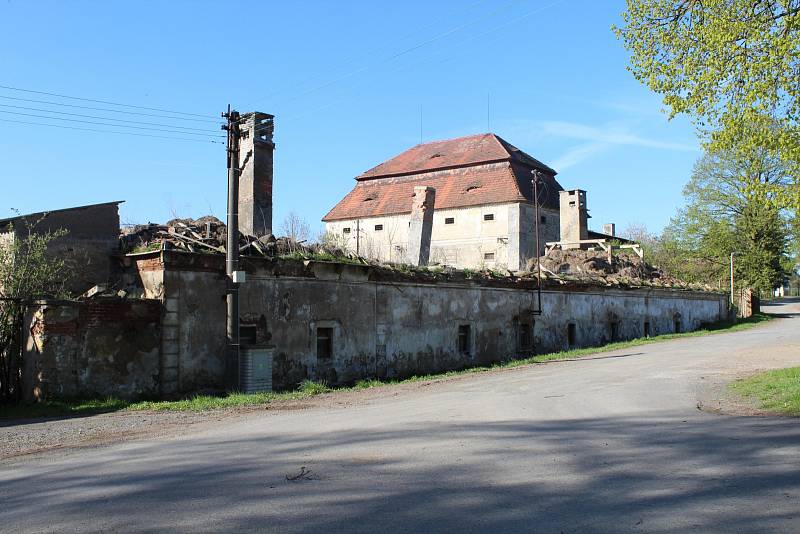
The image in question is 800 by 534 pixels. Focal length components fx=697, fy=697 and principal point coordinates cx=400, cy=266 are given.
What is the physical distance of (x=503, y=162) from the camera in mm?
50469

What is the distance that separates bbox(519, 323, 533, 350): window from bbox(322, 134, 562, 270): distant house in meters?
18.4

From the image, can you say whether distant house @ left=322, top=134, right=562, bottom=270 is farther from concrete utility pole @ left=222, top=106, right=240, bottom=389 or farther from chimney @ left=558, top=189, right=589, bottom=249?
concrete utility pole @ left=222, top=106, right=240, bottom=389

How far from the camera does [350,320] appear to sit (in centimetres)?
1989

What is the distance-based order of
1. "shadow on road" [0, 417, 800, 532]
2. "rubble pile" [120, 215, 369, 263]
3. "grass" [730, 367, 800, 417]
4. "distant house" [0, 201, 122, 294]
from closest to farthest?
"shadow on road" [0, 417, 800, 532] → "grass" [730, 367, 800, 417] → "distant house" [0, 201, 122, 294] → "rubble pile" [120, 215, 369, 263]

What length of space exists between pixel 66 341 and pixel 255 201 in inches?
306

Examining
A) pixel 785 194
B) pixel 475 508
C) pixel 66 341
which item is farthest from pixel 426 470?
pixel 785 194

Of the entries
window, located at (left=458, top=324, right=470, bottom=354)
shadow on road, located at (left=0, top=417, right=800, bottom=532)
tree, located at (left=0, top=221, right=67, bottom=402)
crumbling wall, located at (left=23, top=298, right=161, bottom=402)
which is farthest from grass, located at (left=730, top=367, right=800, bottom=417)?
tree, located at (left=0, top=221, right=67, bottom=402)

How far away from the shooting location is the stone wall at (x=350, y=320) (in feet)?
53.5

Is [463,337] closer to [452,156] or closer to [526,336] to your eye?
[526,336]

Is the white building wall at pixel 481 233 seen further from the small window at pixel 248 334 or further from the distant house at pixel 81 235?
the distant house at pixel 81 235

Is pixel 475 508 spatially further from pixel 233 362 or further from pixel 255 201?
pixel 255 201

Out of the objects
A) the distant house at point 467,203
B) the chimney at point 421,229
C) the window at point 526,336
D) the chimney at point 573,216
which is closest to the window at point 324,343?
the chimney at point 421,229

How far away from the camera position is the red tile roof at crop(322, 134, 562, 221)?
49753 millimetres

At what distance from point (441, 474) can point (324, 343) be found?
1234 cm
